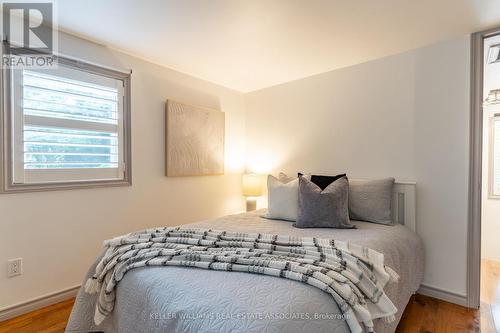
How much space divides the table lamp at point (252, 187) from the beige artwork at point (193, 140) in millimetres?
351

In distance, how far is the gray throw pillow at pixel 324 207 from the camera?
2.13 metres

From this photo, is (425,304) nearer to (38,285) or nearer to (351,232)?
(351,232)

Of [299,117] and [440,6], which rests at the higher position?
[440,6]

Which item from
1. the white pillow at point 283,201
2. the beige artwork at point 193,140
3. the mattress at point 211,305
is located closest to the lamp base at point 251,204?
the beige artwork at point 193,140

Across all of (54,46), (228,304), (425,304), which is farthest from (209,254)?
(54,46)

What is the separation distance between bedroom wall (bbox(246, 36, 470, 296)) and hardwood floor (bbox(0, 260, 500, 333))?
0.18m

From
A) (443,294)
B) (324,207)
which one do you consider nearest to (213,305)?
(324,207)

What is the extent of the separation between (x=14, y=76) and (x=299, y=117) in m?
2.57

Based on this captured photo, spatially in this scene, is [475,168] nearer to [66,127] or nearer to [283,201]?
[283,201]

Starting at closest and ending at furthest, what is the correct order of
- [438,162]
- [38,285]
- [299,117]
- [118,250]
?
1. [118,250]
2. [38,285]
3. [438,162]
4. [299,117]

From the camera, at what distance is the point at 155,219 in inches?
109

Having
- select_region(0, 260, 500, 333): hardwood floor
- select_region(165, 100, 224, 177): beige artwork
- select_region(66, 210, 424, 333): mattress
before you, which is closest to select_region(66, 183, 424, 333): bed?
select_region(66, 210, 424, 333): mattress

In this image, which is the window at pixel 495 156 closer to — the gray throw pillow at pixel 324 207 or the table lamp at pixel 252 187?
the gray throw pillow at pixel 324 207

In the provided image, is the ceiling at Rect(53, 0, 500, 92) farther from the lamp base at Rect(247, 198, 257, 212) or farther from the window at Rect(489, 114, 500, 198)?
the window at Rect(489, 114, 500, 198)
